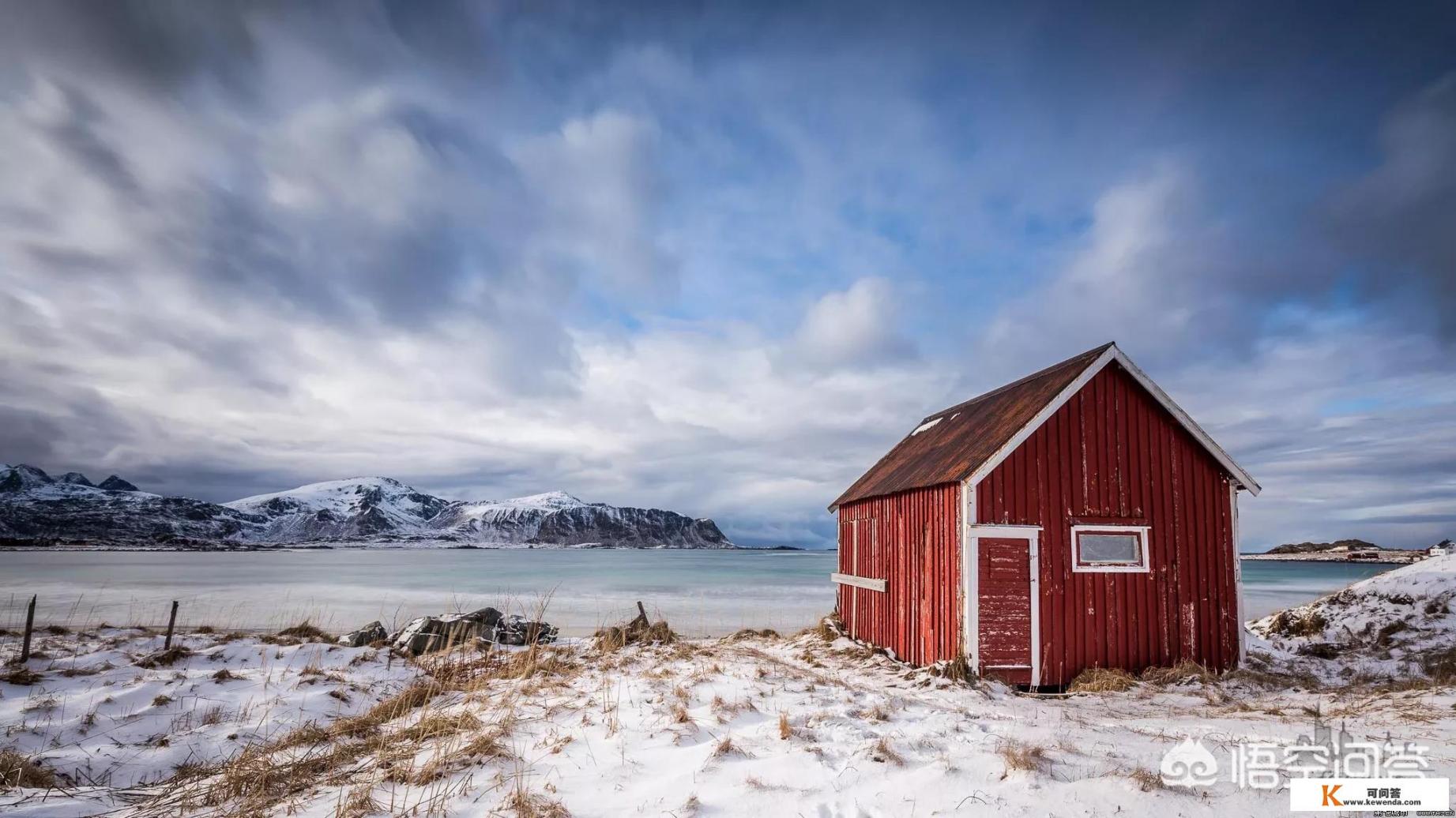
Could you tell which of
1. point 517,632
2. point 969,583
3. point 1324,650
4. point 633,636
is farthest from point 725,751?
point 517,632

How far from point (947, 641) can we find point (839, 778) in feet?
22.5

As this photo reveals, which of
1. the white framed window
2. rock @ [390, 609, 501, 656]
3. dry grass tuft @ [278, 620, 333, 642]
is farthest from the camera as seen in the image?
dry grass tuft @ [278, 620, 333, 642]

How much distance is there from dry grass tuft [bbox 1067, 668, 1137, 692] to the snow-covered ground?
7.8 inches

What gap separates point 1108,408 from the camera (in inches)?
485

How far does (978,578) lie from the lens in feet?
37.2

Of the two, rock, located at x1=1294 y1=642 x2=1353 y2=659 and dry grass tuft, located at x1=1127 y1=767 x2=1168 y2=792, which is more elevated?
dry grass tuft, located at x1=1127 y1=767 x2=1168 y2=792

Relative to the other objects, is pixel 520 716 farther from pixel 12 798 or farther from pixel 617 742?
pixel 12 798

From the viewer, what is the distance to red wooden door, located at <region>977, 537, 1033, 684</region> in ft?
36.9

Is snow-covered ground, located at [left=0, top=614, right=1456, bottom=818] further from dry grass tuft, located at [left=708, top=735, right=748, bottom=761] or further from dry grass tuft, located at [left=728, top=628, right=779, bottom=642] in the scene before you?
dry grass tuft, located at [left=728, top=628, right=779, bottom=642]

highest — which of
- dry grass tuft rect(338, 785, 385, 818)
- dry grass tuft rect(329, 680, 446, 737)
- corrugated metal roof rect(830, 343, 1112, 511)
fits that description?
corrugated metal roof rect(830, 343, 1112, 511)

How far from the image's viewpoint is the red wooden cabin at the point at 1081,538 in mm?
11422

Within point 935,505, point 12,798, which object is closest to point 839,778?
point 12,798

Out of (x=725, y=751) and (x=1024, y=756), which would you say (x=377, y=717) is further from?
(x=1024, y=756)

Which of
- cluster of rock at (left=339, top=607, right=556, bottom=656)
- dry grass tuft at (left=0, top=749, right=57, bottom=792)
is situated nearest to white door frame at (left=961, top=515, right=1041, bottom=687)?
cluster of rock at (left=339, top=607, right=556, bottom=656)
